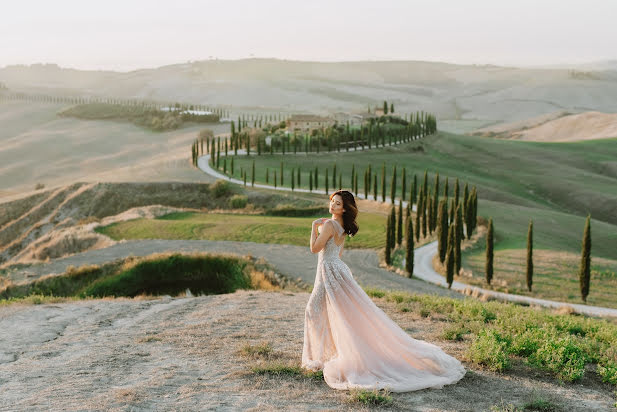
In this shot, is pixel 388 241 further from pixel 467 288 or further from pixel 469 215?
→ pixel 469 215

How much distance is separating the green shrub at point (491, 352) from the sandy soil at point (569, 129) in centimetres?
16849

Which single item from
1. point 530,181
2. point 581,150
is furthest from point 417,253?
A: point 581,150

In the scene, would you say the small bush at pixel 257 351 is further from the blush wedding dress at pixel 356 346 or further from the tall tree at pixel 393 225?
the tall tree at pixel 393 225

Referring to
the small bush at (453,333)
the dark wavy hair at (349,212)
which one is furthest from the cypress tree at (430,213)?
the dark wavy hair at (349,212)

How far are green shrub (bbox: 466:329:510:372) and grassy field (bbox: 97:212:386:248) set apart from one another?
115ft

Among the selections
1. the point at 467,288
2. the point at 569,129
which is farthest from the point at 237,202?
the point at 569,129

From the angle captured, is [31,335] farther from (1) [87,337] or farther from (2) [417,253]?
(2) [417,253]

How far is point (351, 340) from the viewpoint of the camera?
437 inches

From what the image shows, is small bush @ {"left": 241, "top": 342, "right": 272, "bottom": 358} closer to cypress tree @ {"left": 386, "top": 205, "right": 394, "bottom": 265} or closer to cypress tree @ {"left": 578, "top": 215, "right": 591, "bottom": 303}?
cypress tree @ {"left": 578, "top": 215, "right": 591, "bottom": 303}

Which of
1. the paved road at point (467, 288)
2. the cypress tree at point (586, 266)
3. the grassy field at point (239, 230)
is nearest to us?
the paved road at point (467, 288)

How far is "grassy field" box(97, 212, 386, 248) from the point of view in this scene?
48750 millimetres

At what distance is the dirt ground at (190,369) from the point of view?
33.2 feet

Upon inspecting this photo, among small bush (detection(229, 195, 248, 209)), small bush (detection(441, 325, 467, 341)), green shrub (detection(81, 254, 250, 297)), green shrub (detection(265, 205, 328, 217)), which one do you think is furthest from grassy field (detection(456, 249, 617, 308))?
small bush (detection(229, 195, 248, 209))

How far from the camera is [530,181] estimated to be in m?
99.4
